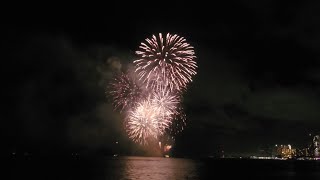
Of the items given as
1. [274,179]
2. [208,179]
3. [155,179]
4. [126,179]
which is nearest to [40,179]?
[126,179]

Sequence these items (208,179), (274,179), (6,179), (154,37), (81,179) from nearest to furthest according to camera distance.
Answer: (154,37) < (6,179) < (81,179) < (208,179) < (274,179)

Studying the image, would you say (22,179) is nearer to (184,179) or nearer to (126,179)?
(126,179)

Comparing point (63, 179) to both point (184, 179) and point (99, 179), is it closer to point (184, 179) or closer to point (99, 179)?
point (99, 179)

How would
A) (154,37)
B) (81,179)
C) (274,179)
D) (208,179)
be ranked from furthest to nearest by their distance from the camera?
A: (274,179)
(208,179)
(81,179)
(154,37)

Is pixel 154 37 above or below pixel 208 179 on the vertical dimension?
above

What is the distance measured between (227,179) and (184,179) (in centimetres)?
1307

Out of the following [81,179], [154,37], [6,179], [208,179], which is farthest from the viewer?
[208,179]

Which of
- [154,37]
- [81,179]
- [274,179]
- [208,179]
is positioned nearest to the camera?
[154,37]

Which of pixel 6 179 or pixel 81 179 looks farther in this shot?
pixel 81 179

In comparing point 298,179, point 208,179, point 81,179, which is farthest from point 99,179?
Result: point 298,179

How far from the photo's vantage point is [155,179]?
74.0 m

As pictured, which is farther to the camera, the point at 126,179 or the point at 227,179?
the point at 227,179

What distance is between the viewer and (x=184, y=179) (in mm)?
75312

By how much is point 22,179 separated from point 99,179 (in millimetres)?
12949
